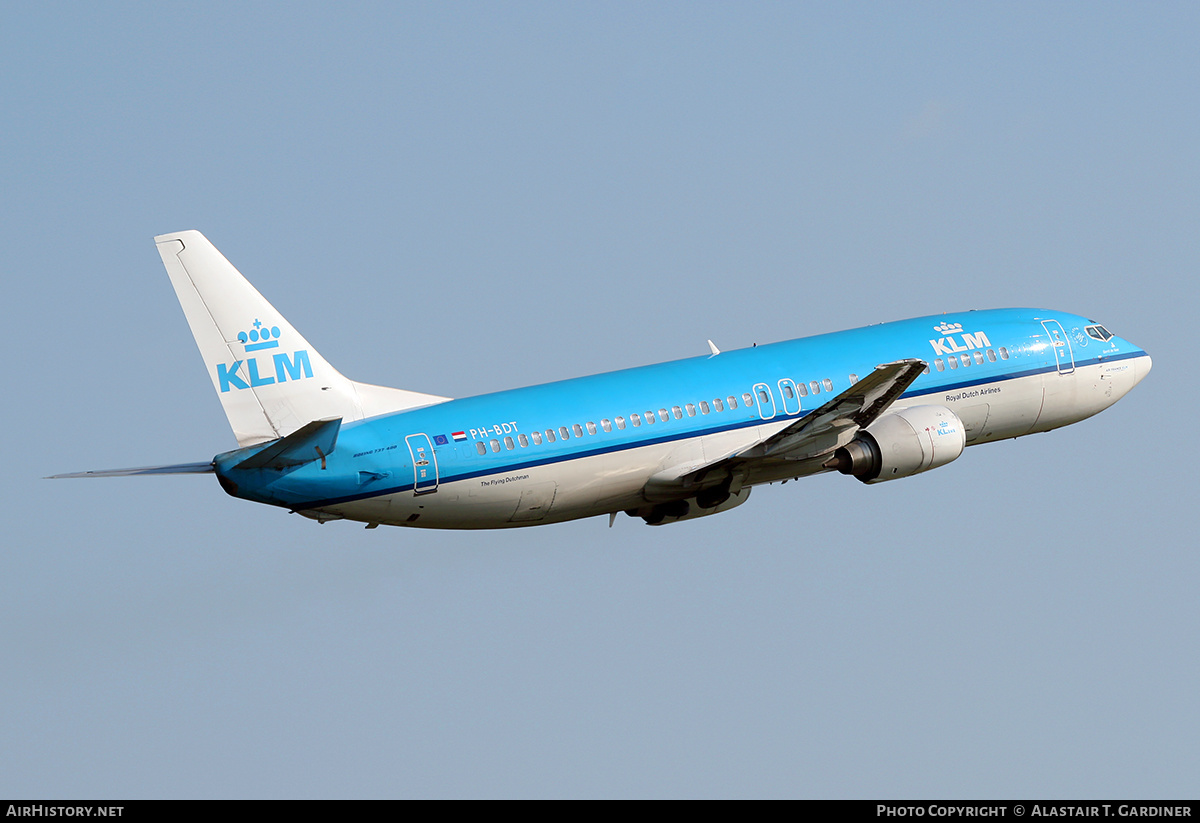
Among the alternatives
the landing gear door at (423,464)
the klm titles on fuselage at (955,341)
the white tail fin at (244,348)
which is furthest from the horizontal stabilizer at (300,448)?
the klm titles on fuselage at (955,341)

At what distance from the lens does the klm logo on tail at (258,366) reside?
138ft

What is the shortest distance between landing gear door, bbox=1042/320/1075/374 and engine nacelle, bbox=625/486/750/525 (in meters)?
10.1

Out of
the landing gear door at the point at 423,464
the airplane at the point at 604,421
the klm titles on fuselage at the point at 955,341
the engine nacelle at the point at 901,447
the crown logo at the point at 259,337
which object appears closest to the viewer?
the airplane at the point at 604,421

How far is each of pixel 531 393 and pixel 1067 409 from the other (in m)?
17.1

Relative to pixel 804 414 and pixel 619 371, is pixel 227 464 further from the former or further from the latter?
pixel 804 414

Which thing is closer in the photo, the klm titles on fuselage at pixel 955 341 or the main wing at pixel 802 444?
the main wing at pixel 802 444

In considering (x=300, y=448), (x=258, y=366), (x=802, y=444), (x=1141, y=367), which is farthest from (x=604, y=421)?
(x=1141, y=367)

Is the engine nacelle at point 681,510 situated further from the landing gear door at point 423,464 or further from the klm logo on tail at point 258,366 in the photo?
the klm logo on tail at point 258,366

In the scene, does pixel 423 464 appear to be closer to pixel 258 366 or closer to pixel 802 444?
pixel 258 366

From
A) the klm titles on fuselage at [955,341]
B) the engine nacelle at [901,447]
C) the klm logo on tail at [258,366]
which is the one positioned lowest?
the engine nacelle at [901,447]

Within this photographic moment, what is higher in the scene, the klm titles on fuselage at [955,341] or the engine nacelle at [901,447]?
the klm titles on fuselage at [955,341]

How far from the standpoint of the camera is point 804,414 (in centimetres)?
4809

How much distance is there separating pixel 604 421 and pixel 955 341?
1149 centimetres
